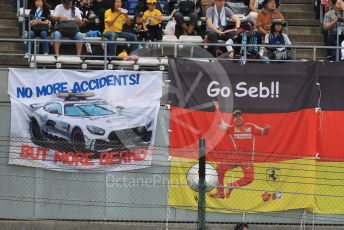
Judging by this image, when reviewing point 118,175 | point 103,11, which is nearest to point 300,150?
point 118,175

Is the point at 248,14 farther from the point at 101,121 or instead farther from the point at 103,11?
the point at 101,121

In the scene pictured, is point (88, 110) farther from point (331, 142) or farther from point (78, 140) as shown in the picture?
point (331, 142)

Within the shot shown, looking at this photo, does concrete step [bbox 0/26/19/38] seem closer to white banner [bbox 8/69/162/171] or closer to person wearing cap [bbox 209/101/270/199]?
white banner [bbox 8/69/162/171]

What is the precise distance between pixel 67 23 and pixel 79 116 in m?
2.51

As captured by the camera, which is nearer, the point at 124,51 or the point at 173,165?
the point at 173,165

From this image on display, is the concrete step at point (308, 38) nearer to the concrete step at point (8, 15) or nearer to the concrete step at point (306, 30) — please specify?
the concrete step at point (306, 30)

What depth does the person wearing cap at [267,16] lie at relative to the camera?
25.3 m

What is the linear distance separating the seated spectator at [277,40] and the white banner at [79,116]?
2626mm

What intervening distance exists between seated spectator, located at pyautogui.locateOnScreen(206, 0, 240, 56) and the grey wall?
2.50m

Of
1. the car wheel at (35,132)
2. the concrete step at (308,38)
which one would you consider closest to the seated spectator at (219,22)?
the concrete step at (308,38)

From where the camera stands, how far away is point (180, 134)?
23.1 meters

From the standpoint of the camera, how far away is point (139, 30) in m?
25.7

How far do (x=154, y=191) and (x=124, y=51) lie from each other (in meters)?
3.38

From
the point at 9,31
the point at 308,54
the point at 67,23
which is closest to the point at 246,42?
the point at 308,54
